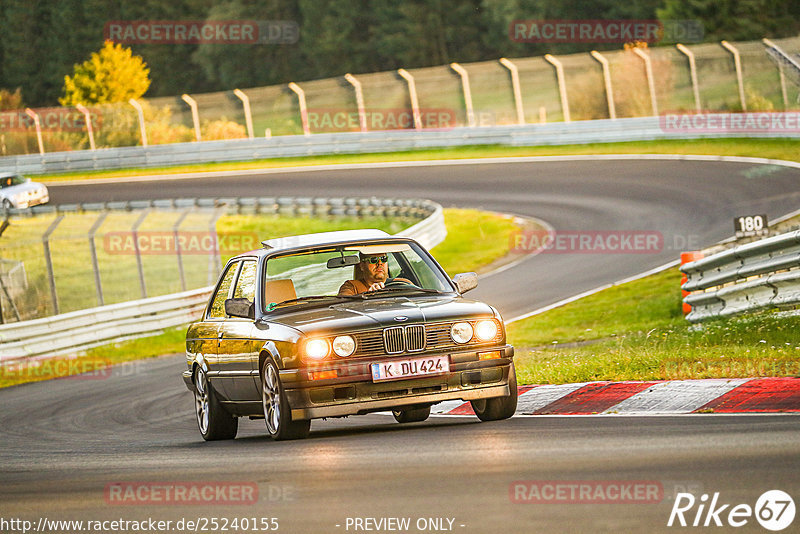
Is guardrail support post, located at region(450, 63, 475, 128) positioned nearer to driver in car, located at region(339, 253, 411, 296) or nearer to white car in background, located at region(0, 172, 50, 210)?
white car in background, located at region(0, 172, 50, 210)

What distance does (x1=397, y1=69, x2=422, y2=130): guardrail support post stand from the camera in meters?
47.1

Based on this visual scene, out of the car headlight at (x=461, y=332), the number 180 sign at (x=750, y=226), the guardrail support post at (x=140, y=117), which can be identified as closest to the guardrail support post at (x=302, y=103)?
the guardrail support post at (x=140, y=117)

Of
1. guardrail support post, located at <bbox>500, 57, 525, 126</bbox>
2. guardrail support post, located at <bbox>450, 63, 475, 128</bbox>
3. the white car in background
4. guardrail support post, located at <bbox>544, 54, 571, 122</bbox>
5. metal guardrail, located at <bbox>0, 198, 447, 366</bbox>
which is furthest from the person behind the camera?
guardrail support post, located at <bbox>450, 63, 475, 128</bbox>

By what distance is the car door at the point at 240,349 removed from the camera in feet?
31.0

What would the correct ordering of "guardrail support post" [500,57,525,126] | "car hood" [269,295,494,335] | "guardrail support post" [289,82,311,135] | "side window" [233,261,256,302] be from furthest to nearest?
"guardrail support post" [289,82,311,135], "guardrail support post" [500,57,525,126], "side window" [233,261,256,302], "car hood" [269,295,494,335]

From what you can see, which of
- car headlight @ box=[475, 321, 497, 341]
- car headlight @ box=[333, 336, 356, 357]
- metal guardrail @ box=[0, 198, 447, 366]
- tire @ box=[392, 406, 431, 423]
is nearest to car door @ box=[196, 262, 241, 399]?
tire @ box=[392, 406, 431, 423]

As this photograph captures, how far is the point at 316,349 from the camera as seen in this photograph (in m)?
8.58

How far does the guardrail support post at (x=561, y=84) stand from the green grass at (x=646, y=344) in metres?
25.8

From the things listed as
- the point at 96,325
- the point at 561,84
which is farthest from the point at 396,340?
the point at 561,84

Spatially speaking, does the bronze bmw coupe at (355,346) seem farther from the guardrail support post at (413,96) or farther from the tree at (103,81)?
the tree at (103,81)

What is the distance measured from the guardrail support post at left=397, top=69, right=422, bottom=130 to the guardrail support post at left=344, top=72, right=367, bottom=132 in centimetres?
169

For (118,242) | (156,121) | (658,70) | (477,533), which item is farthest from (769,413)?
(156,121)

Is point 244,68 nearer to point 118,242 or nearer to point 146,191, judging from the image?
point 146,191

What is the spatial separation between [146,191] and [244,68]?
45399 millimetres
